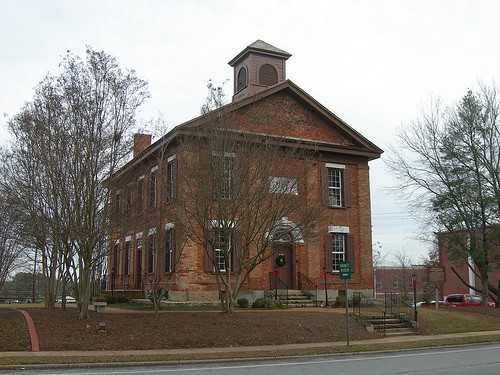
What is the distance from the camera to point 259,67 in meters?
→ 31.8

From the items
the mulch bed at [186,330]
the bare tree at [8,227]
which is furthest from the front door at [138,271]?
the mulch bed at [186,330]

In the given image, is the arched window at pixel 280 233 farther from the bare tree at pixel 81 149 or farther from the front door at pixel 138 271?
the front door at pixel 138 271

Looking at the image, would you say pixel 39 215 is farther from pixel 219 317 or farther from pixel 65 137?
pixel 219 317

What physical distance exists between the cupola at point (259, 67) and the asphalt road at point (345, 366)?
19.1m

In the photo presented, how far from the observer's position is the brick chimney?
765 inches

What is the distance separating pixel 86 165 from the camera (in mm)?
17844

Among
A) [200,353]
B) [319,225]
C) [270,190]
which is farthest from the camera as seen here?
[319,225]

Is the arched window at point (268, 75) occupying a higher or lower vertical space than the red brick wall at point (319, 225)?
higher

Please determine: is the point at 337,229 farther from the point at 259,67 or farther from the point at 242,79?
the point at 242,79

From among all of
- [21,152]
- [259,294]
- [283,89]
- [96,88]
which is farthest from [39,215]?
[283,89]

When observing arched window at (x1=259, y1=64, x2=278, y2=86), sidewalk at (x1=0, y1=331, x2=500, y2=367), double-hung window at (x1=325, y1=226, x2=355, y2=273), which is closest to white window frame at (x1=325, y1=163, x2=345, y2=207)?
double-hung window at (x1=325, y1=226, x2=355, y2=273)

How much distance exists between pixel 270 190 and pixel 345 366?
749cm

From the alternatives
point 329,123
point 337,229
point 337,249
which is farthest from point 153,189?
point 329,123

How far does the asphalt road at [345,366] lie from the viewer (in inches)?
471
